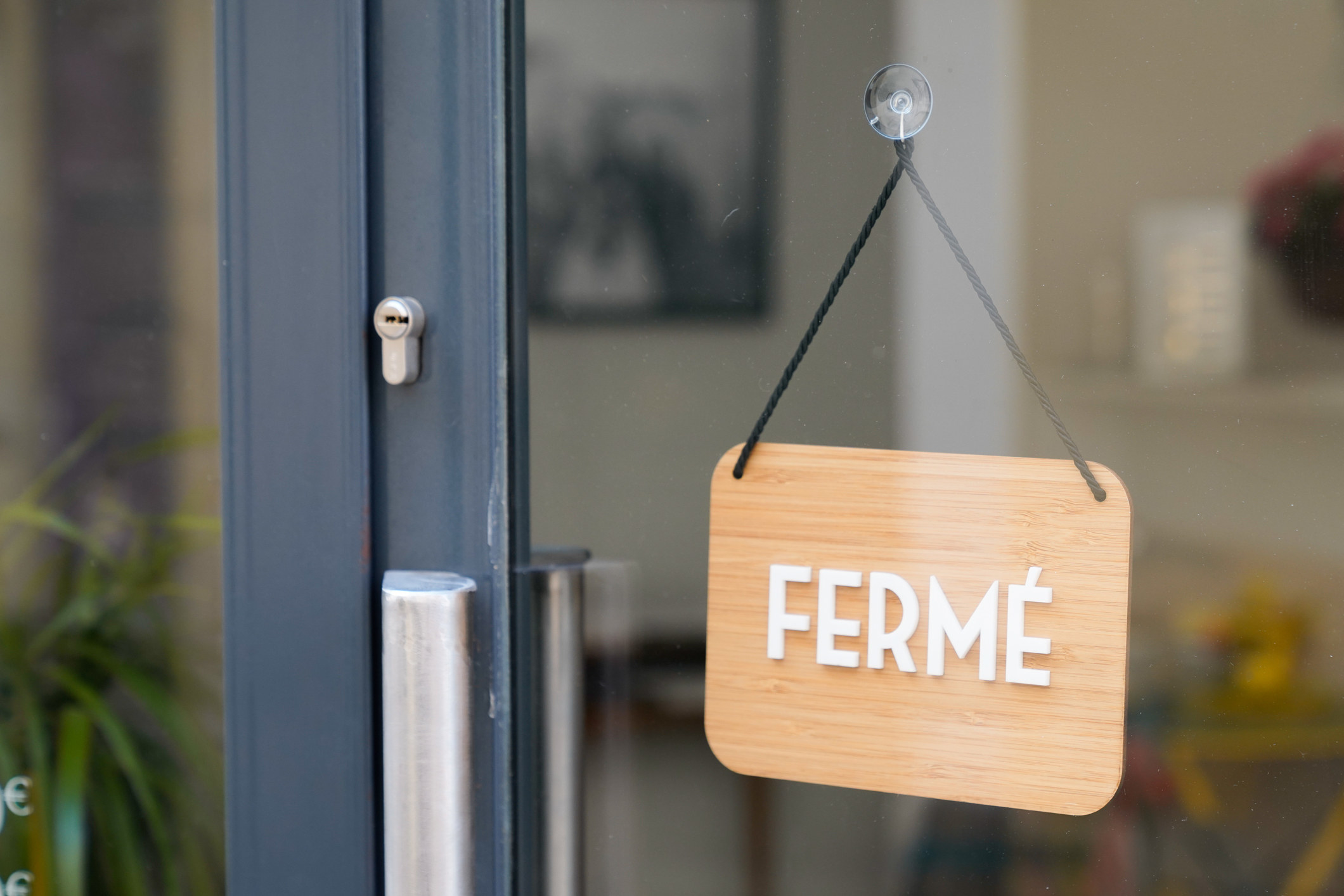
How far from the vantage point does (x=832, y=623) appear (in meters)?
0.54

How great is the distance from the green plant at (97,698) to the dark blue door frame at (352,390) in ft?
0.61

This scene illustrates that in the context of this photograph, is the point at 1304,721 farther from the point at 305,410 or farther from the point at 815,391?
the point at 305,410

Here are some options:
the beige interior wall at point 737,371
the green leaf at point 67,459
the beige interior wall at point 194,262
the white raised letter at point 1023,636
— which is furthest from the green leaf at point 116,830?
the white raised letter at point 1023,636

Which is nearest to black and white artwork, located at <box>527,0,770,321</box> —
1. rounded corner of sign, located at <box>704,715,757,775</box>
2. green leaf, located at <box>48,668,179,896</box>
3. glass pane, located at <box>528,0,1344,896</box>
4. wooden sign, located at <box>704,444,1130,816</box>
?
glass pane, located at <box>528,0,1344,896</box>

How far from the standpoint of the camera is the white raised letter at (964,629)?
519 millimetres

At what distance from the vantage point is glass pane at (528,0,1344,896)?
1.71 feet

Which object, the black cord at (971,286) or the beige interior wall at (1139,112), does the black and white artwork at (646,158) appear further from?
the beige interior wall at (1139,112)

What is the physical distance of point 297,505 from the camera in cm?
60

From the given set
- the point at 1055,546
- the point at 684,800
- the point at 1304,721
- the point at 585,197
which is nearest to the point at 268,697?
the point at 684,800

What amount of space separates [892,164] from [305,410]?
386mm

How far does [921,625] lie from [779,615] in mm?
80

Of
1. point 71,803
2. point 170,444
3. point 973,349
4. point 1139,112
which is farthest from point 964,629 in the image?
point 71,803

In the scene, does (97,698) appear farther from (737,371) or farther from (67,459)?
(737,371)

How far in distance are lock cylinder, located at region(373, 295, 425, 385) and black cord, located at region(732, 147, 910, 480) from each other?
21 centimetres
